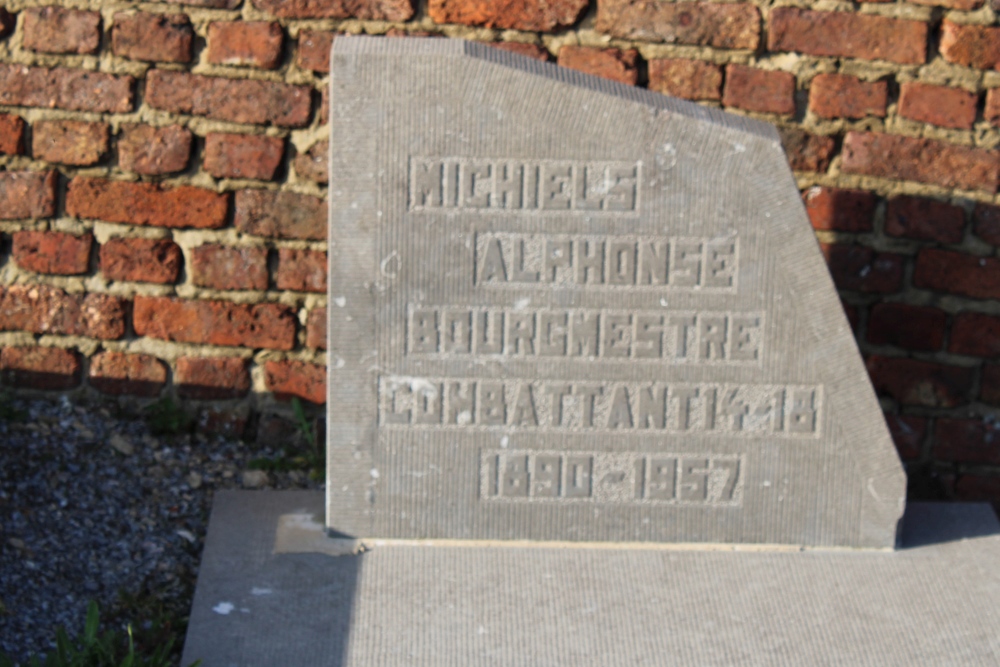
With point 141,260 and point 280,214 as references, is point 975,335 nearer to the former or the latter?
point 280,214

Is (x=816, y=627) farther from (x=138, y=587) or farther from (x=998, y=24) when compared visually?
(x=998, y=24)

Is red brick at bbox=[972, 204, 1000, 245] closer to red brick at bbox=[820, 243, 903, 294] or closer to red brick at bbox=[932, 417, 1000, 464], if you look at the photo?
red brick at bbox=[820, 243, 903, 294]

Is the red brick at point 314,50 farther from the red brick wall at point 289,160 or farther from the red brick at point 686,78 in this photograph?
the red brick at point 686,78

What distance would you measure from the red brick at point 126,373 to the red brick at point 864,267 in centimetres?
142

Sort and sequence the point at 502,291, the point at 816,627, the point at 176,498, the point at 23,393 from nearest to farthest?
the point at 816,627, the point at 502,291, the point at 176,498, the point at 23,393

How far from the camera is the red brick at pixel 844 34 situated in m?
2.48

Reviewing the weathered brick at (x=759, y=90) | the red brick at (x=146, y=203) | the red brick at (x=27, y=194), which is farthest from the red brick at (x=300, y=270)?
the weathered brick at (x=759, y=90)

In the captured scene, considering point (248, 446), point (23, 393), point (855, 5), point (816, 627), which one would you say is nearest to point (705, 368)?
point (816, 627)

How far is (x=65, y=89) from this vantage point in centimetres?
250

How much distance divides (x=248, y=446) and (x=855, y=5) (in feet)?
5.06

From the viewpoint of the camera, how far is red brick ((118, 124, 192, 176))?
2.51 metres

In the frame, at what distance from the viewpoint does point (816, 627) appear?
1969mm

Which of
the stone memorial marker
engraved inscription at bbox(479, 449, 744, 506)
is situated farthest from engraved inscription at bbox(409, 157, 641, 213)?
engraved inscription at bbox(479, 449, 744, 506)

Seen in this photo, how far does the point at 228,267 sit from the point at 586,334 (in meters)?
0.84
